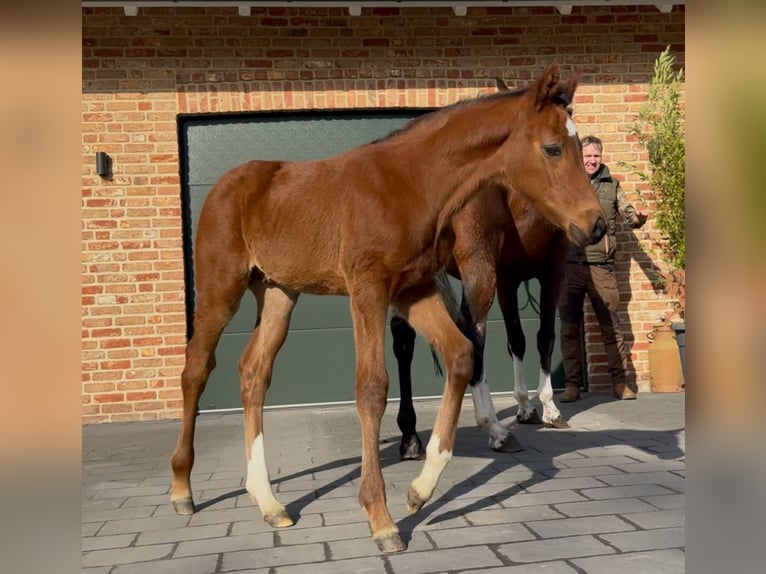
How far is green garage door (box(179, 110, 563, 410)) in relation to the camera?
7.33m

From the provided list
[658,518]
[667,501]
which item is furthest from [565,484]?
[658,518]

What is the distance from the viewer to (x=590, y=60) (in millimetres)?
7617

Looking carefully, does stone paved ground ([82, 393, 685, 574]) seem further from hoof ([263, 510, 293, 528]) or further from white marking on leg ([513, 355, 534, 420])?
white marking on leg ([513, 355, 534, 420])

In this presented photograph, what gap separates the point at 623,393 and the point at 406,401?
3241mm

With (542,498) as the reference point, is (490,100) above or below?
above

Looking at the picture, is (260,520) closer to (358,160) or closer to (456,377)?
(456,377)

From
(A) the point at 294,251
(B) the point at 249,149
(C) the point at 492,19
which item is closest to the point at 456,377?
(A) the point at 294,251

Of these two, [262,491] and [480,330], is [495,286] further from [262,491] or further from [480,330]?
[262,491]

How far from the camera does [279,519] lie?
3342mm

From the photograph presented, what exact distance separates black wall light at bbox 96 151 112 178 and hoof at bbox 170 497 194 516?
4.32 metres

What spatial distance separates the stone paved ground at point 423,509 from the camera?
109 inches

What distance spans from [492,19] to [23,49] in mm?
7581

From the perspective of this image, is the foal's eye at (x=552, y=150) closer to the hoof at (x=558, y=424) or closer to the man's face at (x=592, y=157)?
the hoof at (x=558, y=424)

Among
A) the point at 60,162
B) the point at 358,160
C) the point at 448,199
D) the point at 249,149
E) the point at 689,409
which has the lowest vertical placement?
the point at 689,409
